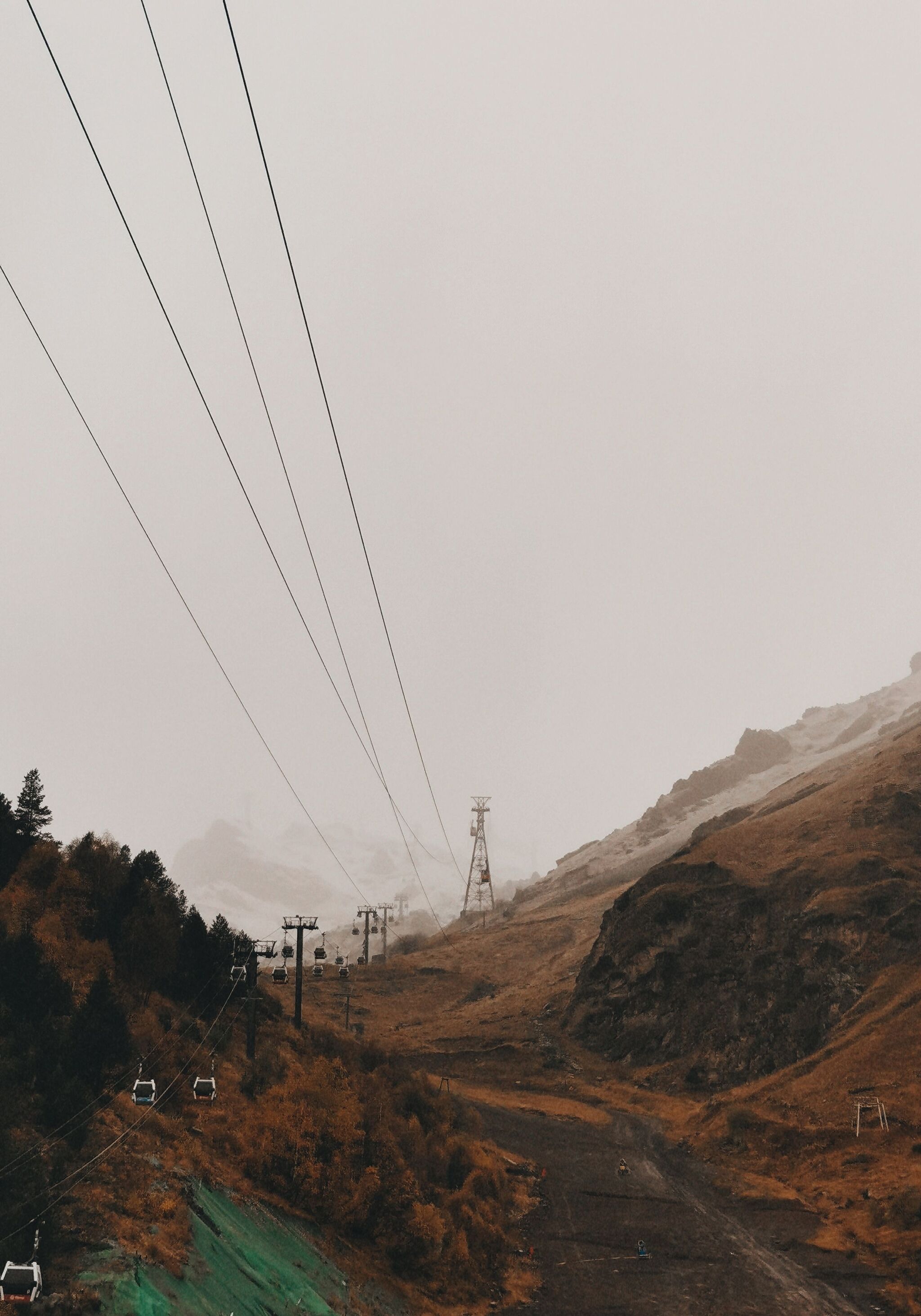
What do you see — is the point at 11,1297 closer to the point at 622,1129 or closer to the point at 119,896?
the point at 119,896

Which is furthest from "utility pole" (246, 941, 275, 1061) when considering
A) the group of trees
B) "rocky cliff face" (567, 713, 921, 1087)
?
"rocky cliff face" (567, 713, 921, 1087)

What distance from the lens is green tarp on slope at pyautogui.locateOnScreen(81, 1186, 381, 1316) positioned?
15812 millimetres

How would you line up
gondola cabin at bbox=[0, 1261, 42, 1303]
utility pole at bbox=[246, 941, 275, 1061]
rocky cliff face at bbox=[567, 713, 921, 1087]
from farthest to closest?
rocky cliff face at bbox=[567, 713, 921, 1087] < utility pole at bbox=[246, 941, 275, 1061] < gondola cabin at bbox=[0, 1261, 42, 1303]

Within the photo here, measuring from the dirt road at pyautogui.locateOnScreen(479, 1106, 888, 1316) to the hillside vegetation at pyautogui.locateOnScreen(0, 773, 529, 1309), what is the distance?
7.74ft

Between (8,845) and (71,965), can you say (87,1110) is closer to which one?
(71,965)

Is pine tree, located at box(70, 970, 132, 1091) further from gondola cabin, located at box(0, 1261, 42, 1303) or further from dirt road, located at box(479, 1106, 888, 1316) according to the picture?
dirt road, located at box(479, 1106, 888, 1316)

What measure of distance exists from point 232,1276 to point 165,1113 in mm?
9175

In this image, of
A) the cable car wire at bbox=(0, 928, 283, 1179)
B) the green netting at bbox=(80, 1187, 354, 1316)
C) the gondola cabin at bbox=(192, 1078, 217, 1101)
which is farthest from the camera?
the gondola cabin at bbox=(192, 1078, 217, 1101)

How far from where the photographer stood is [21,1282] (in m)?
13.6

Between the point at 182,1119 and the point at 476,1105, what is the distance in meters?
28.5

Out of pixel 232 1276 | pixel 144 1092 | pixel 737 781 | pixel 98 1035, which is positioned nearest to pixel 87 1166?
pixel 144 1092

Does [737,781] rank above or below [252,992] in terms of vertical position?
above

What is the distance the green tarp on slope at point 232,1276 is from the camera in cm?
1581

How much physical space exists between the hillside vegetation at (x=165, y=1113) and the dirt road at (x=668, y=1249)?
92.9 inches
